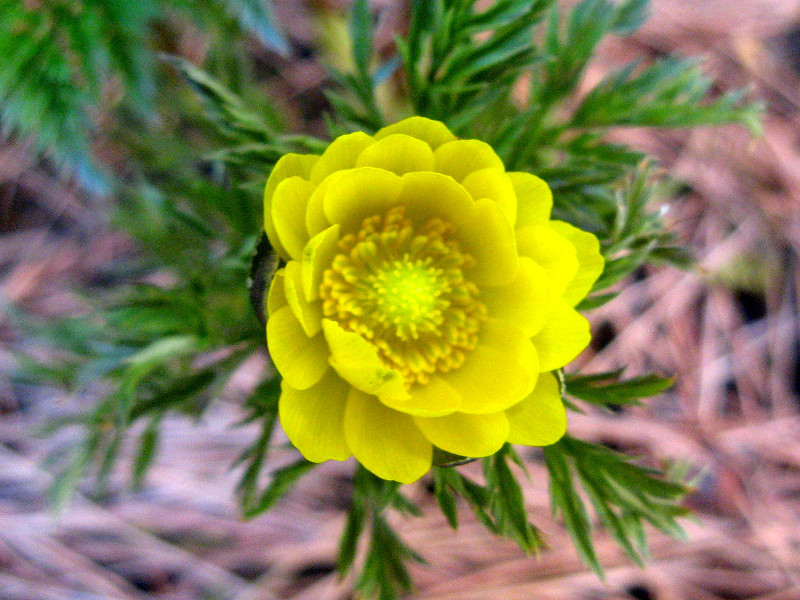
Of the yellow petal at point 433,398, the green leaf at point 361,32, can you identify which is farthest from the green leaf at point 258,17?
the yellow petal at point 433,398

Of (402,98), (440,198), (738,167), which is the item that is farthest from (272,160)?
(738,167)

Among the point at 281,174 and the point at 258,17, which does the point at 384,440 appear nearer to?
the point at 281,174

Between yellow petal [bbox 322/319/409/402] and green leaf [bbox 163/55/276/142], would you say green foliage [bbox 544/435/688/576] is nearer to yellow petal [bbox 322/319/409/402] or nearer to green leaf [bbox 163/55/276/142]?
yellow petal [bbox 322/319/409/402]

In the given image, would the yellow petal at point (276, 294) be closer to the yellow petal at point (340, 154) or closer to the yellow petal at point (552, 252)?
the yellow petal at point (340, 154)

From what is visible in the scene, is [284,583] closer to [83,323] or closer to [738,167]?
[83,323]

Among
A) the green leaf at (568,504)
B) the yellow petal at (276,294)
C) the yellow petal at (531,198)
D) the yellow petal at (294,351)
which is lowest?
the green leaf at (568,504)

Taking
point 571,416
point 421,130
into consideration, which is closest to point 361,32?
point 421,130

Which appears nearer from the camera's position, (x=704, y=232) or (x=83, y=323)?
(x=83, y=323)
